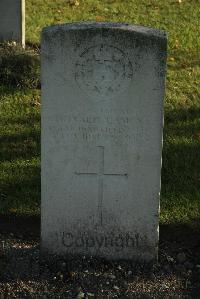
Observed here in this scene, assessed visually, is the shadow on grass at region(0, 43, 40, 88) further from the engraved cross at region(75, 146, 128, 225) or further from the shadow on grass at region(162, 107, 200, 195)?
the engraved cross at region(75, 146, 128, 225)

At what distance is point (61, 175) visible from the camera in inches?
184

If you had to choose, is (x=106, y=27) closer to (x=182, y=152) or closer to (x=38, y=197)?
(x=38, y=197)

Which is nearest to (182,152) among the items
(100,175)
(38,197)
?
(38,197)

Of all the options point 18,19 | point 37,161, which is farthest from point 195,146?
point 18,19

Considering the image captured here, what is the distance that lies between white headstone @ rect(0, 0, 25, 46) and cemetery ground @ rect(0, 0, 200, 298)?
0.76ft

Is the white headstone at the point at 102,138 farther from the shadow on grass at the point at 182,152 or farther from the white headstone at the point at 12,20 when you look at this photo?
the white headstone at the point at 12,20

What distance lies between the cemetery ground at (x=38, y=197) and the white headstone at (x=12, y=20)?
231 mm

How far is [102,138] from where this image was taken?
4.56 m

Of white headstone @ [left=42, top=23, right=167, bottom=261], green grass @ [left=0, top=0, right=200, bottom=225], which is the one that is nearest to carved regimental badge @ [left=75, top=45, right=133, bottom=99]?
white headstone @ [left=42, top=23, right=167, bottom=261]

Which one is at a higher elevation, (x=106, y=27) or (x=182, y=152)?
(x=106, y=27)

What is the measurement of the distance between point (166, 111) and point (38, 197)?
2.18 m

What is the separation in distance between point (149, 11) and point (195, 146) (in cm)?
465

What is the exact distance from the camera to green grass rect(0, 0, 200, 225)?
5.86 meters

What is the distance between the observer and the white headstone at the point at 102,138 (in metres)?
4.35
